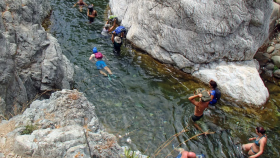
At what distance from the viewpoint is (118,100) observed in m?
9.41

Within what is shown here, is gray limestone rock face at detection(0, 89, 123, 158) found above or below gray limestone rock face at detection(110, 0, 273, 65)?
below

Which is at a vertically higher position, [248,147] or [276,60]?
[276,60]

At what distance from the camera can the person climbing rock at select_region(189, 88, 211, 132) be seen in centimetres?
740

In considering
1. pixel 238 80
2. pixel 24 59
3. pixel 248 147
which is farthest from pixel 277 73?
pixel 24 59

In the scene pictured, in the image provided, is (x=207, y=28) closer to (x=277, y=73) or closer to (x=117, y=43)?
(x=117, y=43)

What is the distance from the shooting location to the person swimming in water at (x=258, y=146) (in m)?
7.02

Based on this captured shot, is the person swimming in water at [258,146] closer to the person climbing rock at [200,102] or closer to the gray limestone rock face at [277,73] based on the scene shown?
the person climbing rock at [200,102]

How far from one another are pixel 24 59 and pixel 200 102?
23.9 ft

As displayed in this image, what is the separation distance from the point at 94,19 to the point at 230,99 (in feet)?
39.0

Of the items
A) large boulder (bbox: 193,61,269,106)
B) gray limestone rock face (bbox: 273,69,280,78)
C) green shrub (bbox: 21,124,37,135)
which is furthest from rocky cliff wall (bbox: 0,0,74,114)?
gray limestone rock face (bbox: 273,69,280,78)

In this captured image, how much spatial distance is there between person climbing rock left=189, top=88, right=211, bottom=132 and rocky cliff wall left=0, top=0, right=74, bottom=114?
19.9ft

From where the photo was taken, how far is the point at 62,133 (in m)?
4.66

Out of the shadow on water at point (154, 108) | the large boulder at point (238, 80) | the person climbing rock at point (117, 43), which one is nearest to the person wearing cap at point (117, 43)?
the person climbing rock at point (117, 43)

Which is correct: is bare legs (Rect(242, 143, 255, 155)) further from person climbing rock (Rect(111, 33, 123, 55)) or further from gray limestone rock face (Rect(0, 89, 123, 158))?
person climbing rock (Rect(111, 33, 123, 55))
